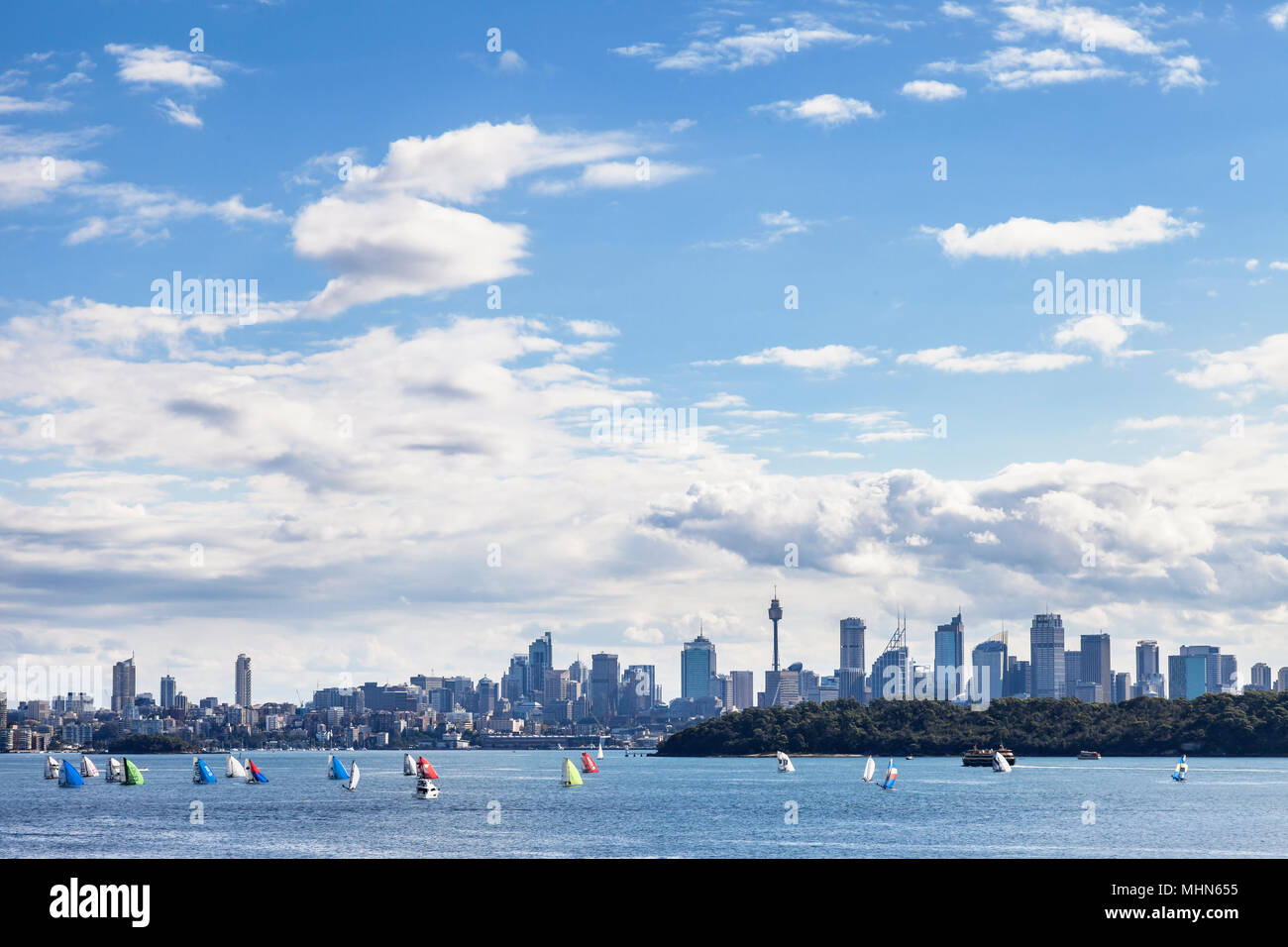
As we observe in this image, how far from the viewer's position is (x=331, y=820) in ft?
456

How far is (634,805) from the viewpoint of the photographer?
166 m

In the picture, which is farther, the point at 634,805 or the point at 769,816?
the point at 634,805
